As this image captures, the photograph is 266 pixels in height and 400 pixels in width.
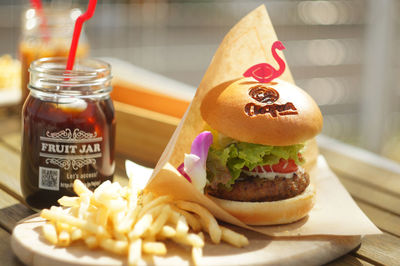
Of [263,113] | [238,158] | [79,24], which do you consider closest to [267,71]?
[263,113]

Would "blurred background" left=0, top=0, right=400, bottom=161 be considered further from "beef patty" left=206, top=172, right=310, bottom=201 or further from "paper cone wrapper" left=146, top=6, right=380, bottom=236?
"beef patty" left=206, top=172, right=310, bottom=201

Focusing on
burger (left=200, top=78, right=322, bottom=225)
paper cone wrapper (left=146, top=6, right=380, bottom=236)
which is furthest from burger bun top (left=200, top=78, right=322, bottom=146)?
paper cone wrapper (left=146, top=6, right=380, bottom=236)

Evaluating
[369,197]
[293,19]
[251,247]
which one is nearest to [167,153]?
[251,247]

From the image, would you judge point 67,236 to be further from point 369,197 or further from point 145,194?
point 369,197

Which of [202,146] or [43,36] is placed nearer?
[202,146]

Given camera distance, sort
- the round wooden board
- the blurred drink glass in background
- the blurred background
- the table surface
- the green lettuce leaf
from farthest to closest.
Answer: the blurred background < the blurred drink glass in background < the green lettuce leaf < the table surface < the round wooden board

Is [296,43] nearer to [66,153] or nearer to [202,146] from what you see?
[202,146]
